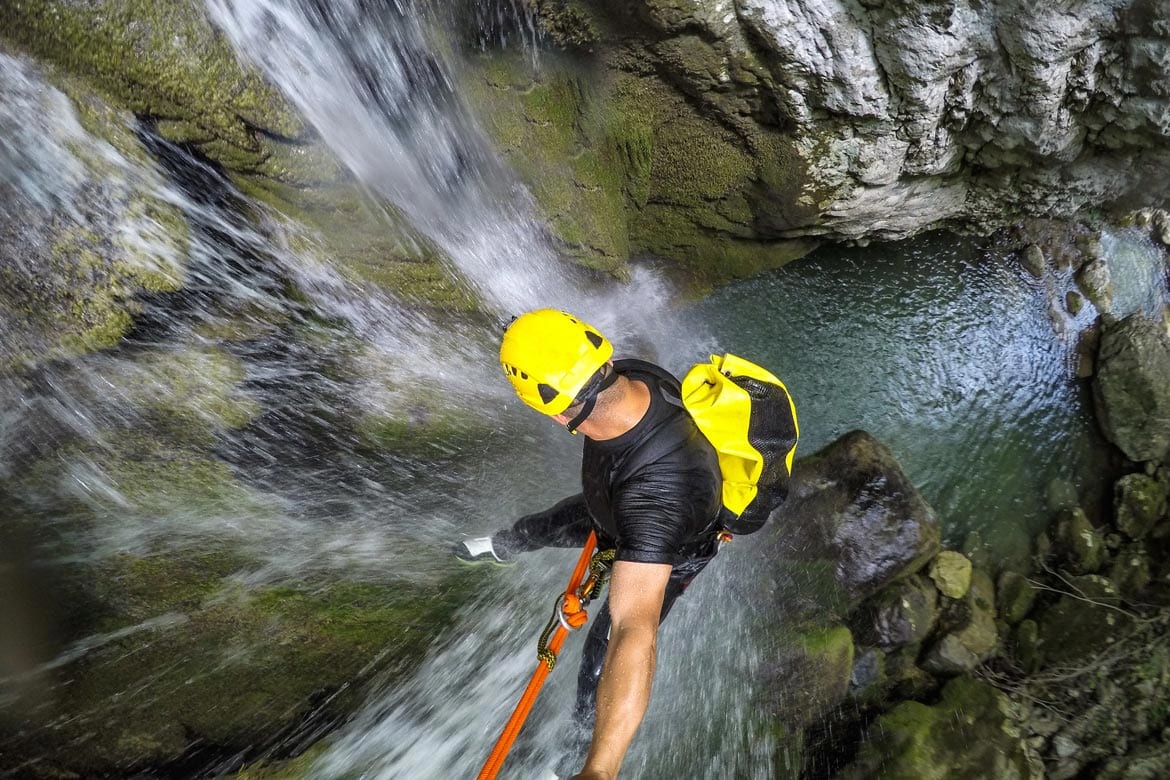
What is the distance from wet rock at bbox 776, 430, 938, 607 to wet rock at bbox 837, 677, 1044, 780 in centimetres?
96

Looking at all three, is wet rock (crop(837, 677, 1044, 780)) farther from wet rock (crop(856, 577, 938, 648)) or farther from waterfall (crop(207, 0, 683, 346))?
waterfall (crop(207, 0, 683, 346))

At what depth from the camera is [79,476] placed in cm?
315

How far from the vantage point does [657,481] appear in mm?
2459

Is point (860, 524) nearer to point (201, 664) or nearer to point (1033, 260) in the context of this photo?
point (1033, 260)

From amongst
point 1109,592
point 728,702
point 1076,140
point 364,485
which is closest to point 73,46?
point 364,485

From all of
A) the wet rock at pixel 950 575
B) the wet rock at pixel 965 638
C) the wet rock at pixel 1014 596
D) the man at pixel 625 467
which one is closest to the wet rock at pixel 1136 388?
the wet rock at pixel 1014 596

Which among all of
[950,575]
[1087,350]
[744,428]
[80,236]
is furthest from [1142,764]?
[80,236]

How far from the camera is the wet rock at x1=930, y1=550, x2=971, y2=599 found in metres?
5.64

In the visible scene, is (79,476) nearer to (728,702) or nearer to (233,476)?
(233,476)

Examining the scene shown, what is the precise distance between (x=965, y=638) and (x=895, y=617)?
701mm

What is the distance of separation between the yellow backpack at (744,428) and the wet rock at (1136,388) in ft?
20.6

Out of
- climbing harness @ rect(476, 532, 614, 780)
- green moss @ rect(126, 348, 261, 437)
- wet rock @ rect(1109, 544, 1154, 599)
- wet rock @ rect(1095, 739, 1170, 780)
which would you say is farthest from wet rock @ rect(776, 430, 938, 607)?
green moss @ rect(126, 348, 261, 437)

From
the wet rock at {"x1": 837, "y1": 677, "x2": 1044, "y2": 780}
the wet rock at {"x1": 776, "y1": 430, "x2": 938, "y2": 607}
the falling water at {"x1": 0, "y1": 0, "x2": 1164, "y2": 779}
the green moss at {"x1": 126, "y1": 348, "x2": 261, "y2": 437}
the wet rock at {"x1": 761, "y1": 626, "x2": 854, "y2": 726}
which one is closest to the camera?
the falling water at {"x1": 0, "y1": 0, "x2": 1164, "y2": 779}

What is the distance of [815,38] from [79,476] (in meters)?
4.88
